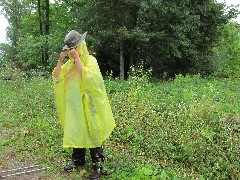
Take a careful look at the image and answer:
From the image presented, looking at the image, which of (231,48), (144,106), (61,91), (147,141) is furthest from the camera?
(231,48)

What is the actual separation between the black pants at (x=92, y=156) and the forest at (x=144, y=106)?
Answer: 0.19m

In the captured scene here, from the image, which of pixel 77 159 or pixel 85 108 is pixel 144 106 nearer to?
pixel 77 159

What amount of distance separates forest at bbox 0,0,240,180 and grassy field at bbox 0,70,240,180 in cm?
2

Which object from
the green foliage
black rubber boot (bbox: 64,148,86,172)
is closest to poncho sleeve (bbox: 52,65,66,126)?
black rubber boot (bbox: 64,148,86,172)

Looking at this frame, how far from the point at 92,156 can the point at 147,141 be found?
4.60ft

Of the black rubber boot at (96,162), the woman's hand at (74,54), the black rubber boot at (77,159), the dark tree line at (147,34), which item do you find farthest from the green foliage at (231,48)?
the woman's hand at (74,54)

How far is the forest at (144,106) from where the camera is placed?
4.79 meters

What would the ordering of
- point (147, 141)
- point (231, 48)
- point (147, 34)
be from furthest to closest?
point (231, 48)
point (147, 34)
point (147, 141)

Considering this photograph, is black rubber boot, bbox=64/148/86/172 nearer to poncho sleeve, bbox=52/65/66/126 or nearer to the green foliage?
poncho sleeve, bbox=52/65/66/126

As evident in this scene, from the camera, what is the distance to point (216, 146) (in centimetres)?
502

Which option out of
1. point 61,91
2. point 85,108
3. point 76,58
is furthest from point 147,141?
point 76,58

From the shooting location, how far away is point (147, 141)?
5.45 meters

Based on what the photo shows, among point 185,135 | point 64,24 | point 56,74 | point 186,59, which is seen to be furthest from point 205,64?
point 56,74

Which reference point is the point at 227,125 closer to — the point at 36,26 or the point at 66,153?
the point at 66,153
